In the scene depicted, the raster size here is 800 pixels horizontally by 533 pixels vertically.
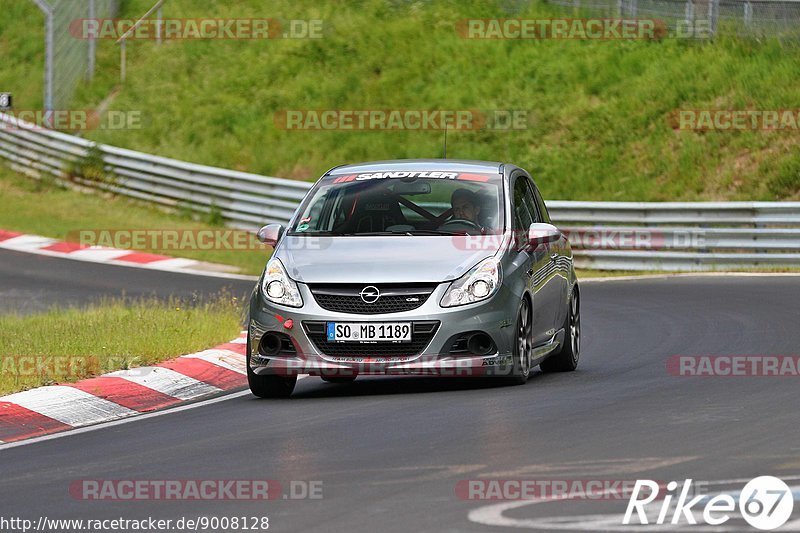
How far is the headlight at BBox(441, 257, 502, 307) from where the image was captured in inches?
413

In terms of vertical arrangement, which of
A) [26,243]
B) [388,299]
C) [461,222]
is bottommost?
[26,243]

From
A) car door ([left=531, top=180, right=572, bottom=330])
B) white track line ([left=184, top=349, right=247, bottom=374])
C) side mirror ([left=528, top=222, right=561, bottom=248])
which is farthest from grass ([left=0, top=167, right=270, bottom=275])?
side mirror ([left=528, top=222, right=561, bottom=248])

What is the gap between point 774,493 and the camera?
6750 mm

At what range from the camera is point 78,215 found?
29141 millimetres

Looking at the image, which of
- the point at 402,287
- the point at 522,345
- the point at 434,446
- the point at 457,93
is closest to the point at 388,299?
the point at 402,287

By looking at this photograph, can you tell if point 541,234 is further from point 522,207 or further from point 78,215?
point 78,215

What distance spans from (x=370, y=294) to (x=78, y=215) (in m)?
19.6

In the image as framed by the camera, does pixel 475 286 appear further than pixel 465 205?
No

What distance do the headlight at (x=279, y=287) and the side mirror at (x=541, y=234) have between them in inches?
70.3

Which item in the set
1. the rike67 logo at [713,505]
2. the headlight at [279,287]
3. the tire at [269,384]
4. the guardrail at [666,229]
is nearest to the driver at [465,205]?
the headlight at [279,287]

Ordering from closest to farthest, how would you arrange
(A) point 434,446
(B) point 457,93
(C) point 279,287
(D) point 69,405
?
(A) point 434,446, (D) point 69,405, (C) point 279,287, (B) point 457,93

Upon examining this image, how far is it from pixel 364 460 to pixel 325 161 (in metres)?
23.3

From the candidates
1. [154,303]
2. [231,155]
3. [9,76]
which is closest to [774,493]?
[154,303]

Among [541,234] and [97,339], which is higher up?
[541,234]
